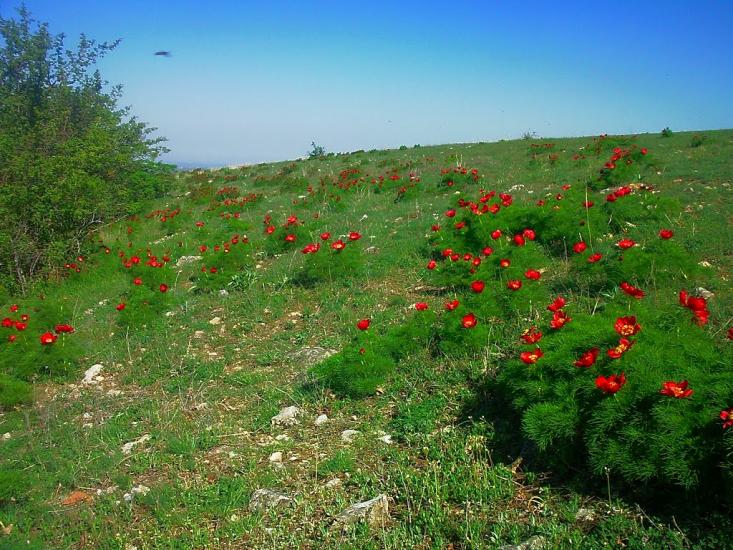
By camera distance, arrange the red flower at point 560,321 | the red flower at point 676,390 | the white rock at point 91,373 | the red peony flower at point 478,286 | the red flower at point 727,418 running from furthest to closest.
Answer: the white rock at point 91,373
the red peony flower at point 478,286
the red flower at point 560,321
the red flower at point 676,390
the red flower at point 727,418

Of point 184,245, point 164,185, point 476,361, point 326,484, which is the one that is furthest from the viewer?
point 164,185

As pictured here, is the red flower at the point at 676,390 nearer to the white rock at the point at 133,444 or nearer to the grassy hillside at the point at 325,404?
the grassy hillside at the point at 325,404

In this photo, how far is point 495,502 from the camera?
136 inches

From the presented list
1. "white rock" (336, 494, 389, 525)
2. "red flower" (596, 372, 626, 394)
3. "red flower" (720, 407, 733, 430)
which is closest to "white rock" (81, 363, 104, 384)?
"white rock" (336, 494, 389, 525)

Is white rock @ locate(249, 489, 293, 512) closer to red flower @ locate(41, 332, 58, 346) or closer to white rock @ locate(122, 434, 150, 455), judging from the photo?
white rock @ locate(122, 434, 150, 455)

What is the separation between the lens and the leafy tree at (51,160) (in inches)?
429

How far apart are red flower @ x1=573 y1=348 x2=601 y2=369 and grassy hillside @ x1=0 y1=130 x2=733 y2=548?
0.26m

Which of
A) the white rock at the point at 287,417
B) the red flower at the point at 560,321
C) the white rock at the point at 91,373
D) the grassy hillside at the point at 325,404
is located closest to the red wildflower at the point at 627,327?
the grassy hillside at the point at 325,404

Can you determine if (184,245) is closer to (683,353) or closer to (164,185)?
(164,185)

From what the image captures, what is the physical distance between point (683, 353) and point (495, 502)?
5.00 feet

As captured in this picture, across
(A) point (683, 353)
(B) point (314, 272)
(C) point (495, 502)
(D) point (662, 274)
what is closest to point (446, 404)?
(C) point (495, 502)

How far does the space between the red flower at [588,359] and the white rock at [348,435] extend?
1.95 m

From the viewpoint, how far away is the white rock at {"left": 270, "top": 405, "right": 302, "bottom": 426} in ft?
16.0

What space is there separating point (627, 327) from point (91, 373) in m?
5.93
